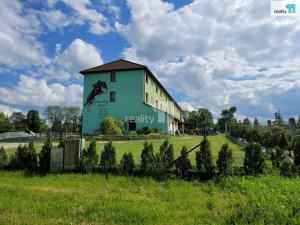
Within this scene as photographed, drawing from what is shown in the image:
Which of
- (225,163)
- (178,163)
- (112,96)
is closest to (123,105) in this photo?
(112,96)

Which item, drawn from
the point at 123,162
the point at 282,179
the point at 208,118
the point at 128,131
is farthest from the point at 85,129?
the point at 208,118

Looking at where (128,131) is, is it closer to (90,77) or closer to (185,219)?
(90,77)

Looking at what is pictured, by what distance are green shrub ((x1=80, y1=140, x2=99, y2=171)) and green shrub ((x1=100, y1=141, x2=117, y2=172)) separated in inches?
9.3

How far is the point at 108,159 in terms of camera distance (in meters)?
8.29

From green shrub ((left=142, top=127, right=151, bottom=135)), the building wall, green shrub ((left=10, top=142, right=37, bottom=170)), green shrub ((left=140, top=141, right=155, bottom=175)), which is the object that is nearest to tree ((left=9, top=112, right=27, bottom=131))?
the building wall

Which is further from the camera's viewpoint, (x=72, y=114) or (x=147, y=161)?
(x=72, y=114)

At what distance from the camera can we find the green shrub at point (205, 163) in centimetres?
757

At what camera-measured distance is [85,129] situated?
3759cm

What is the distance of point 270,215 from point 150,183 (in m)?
3.25

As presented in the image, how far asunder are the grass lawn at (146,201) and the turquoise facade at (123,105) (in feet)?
92.8

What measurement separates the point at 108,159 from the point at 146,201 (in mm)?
2961

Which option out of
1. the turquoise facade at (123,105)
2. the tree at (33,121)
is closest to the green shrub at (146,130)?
the turquoise facade at (123,105)

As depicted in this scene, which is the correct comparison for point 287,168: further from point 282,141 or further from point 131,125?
point 131,125

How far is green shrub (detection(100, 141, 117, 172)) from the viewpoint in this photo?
8.23m
